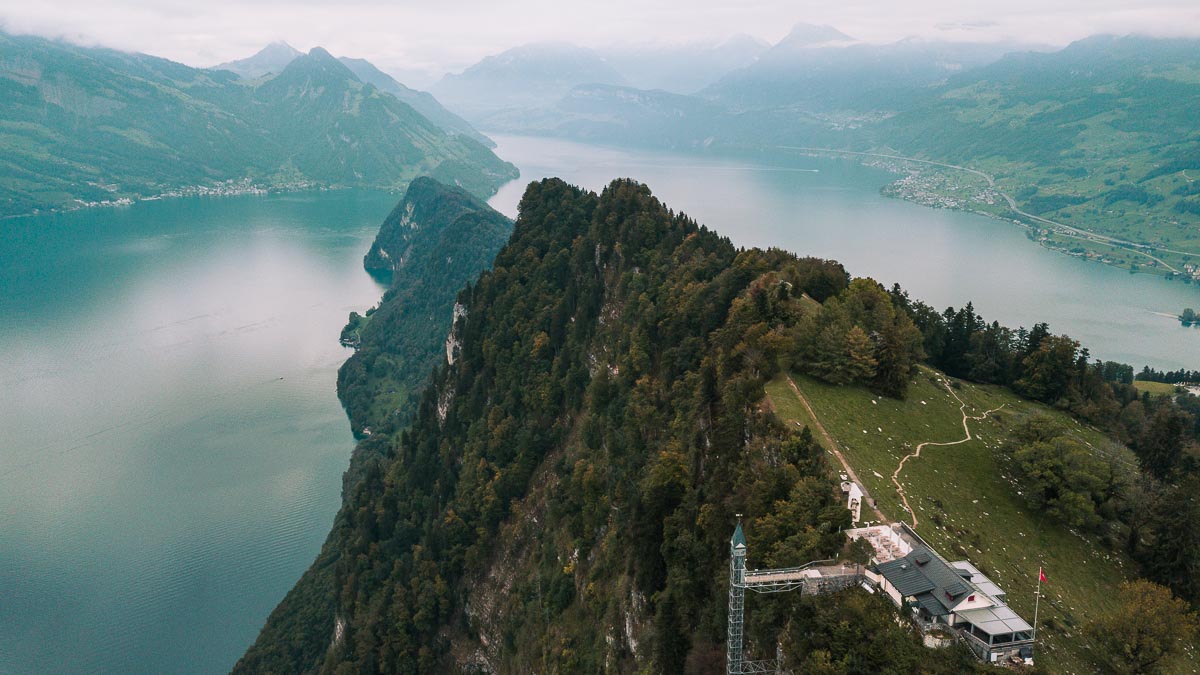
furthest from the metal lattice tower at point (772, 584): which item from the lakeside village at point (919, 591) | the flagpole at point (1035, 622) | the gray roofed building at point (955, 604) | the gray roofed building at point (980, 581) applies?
the flagpole at point (1035, 622)

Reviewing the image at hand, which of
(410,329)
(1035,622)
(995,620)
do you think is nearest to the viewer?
(995,620)

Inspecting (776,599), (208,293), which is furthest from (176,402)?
(776,599)

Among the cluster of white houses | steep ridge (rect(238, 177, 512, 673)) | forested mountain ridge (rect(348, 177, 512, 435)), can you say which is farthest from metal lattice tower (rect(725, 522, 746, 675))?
forested mountain ridge (rect(348, 177, 512, 435))

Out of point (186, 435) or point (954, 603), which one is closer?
point (954, 603)

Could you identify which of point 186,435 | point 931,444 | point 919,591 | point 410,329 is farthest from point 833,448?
point 410,329

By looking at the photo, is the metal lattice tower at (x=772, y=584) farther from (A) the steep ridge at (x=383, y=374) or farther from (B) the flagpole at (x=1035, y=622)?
(A) the steep ridge at (x=383, y=374)

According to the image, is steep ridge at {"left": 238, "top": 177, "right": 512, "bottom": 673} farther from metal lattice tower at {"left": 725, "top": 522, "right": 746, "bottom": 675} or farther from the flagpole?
the flagpole

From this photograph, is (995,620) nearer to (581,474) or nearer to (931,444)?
(931,444)
